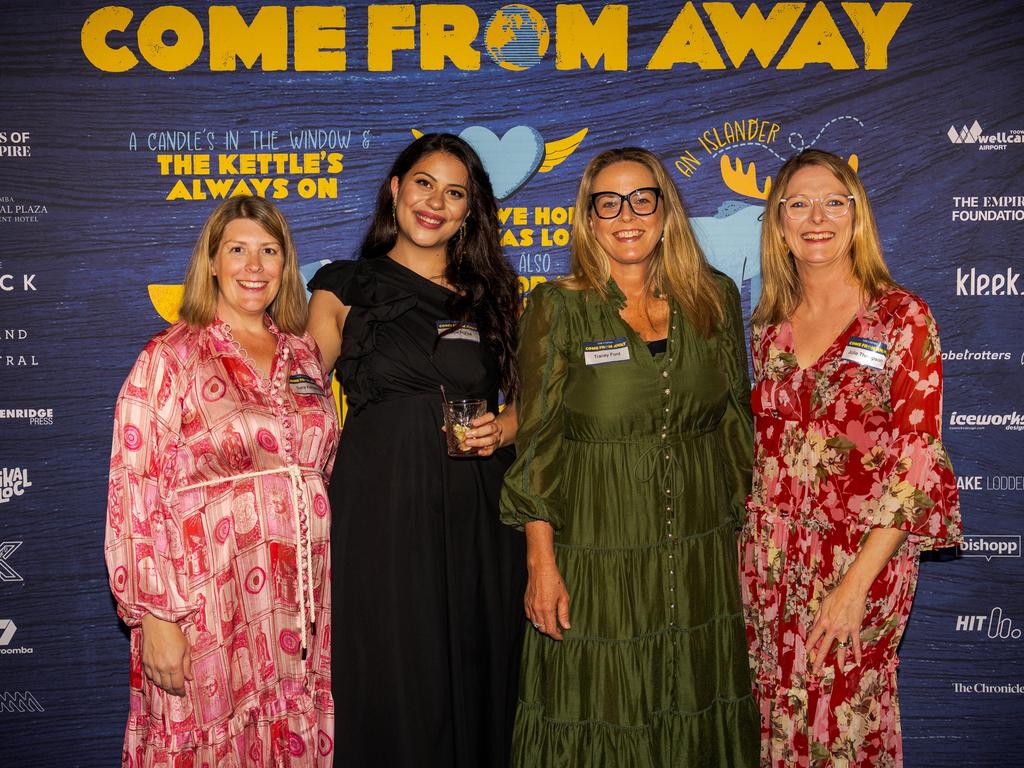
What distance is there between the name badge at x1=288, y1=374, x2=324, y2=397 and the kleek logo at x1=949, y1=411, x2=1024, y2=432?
9.07 ft

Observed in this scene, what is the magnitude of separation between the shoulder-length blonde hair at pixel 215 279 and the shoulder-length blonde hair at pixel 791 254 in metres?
1.57

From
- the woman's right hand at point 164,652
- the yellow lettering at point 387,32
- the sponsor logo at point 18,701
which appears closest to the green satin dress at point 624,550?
the woman's right hand at point 164,652

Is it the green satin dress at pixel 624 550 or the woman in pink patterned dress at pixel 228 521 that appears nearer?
the woman in pink patterned dress at pixel 228 521

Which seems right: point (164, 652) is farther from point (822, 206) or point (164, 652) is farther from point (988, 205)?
point (988, 205)

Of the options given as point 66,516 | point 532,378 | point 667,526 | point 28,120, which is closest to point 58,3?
point 28,120

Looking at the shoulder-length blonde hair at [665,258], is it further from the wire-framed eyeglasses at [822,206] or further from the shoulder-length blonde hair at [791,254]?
the wire-framed eyeglasses at [822,206]

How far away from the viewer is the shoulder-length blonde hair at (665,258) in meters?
2.71

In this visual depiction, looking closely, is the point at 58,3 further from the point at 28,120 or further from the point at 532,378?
the point at 532,378

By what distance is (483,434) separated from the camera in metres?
2.61

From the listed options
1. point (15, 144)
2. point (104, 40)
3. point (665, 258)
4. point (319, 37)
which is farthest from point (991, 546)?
point (15, 144)

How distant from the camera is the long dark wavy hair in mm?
2945

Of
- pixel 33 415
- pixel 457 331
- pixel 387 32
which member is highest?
pixel 387 32

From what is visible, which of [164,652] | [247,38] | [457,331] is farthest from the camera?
[247,38]

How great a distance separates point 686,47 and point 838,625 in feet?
8.04
